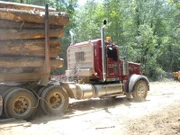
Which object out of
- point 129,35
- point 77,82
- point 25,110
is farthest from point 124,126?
point 129,35

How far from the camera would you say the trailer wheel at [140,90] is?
11.4m

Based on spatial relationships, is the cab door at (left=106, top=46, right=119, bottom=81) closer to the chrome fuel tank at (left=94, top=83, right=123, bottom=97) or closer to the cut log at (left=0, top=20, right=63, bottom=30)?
the chrome fuel tank at (left=94, top=83, right=123, bottom=97)

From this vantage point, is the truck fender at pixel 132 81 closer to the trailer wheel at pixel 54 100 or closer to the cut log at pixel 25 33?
the trailer wheel at pixel 54 100

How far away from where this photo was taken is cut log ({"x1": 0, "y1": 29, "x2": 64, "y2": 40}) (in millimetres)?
7633

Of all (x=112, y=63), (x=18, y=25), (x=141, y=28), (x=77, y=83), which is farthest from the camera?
(x=141, y=28)

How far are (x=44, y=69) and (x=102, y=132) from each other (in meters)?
3.31

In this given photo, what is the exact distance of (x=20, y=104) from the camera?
7.79 metres

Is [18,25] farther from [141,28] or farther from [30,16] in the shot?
[141,28]

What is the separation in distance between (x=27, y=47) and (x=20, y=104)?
72.3 inches

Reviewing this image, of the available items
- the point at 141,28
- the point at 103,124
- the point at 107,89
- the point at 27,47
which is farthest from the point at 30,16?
the point at 141,28

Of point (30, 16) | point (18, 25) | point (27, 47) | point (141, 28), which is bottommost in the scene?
point (27, 47)

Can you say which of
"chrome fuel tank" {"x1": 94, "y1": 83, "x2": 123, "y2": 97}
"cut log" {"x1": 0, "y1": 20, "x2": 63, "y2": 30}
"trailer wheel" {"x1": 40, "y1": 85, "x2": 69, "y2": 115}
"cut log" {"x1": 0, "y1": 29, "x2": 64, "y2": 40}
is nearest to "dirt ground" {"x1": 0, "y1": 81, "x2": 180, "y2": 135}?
"trailer wheel" {"x1": 40, "y1": 85, "x2": 69, "y2": 115}

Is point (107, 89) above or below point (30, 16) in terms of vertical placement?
below

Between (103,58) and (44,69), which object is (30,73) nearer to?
(44,69)
